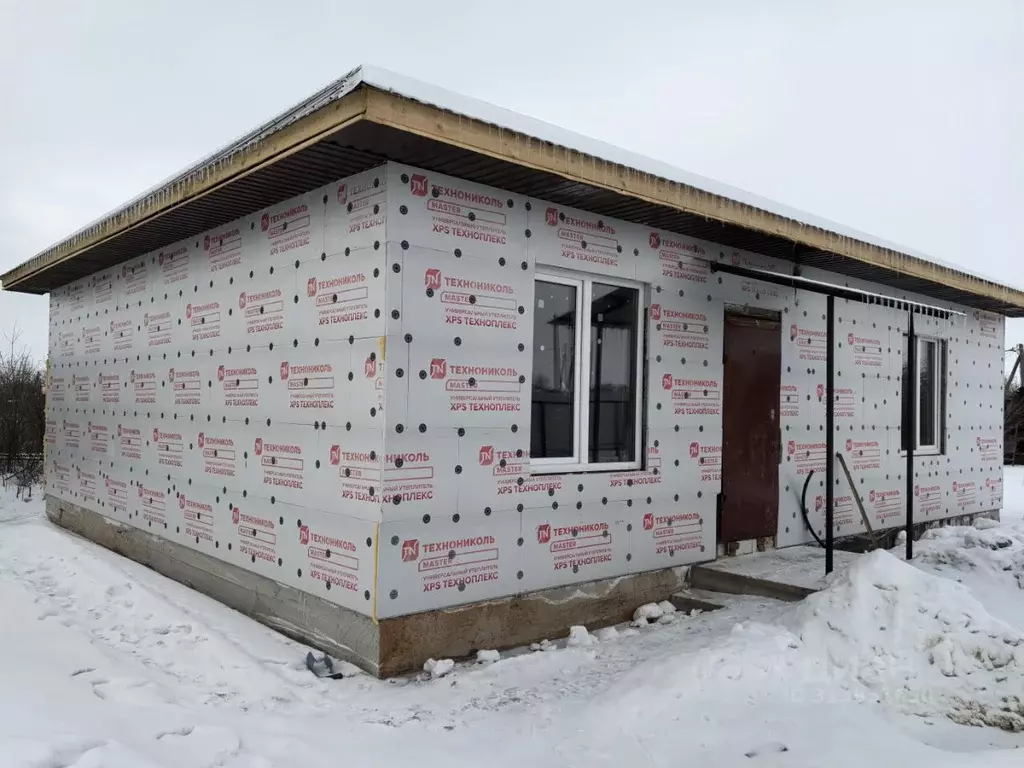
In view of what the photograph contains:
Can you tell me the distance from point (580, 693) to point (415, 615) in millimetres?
1216

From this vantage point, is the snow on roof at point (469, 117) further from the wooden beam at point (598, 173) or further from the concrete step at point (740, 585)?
the concrete step at point (740, 585)

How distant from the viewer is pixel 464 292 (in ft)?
18.2

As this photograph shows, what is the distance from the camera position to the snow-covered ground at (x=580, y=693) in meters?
3.94

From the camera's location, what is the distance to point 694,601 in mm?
6688

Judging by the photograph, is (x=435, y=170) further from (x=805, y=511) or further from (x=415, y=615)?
(x=805, y=511)

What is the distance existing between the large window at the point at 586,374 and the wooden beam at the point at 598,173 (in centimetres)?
92

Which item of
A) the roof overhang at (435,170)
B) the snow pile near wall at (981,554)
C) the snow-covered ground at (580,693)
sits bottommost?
the snow-covered ground at (580,693)

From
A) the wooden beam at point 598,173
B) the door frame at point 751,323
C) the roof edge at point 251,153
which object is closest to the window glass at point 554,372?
the wooden beam at point 598,173

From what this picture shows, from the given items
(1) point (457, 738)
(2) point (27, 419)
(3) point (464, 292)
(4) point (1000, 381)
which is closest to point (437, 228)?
(3) point (464, 292)

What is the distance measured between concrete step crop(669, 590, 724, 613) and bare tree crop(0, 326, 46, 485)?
13811 mm

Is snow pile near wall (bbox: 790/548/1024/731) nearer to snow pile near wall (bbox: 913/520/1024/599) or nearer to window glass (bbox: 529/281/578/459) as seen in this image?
snow pile near wall (bbox: 913/520/1024/599)

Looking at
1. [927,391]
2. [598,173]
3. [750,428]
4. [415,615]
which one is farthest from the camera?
[927,391]

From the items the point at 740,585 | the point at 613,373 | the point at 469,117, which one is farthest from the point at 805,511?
the point at 469,117

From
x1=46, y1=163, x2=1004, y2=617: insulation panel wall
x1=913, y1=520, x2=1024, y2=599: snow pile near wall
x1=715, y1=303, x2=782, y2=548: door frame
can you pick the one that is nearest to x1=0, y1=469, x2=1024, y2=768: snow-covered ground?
x1=46, y1=163, x2=1004, y2=617: insulation panel wall
